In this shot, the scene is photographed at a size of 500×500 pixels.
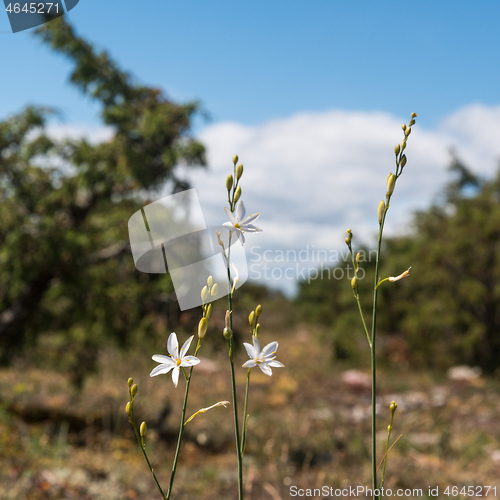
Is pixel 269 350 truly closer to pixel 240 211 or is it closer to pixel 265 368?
pixel 265 368

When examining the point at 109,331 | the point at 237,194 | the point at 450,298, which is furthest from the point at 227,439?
the point at 450,298

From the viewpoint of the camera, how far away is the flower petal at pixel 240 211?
74cm

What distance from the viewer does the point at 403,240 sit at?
14883 millimetres

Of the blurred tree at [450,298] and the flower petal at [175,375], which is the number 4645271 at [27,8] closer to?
the flower petal at [175,375]

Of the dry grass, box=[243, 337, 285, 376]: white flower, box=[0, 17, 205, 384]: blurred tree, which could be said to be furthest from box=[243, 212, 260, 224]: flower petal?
box=[0, 17, 205, 384]: blurred tree

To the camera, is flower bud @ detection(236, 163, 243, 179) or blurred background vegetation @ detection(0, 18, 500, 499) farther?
blurred background vegetation @ detection(0, 18, 500, 499)

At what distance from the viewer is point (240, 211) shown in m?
0.74

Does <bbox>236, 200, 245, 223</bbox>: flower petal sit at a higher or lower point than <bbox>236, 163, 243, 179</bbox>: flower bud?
lower

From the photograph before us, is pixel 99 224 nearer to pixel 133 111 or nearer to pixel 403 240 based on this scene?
pixel 133 111

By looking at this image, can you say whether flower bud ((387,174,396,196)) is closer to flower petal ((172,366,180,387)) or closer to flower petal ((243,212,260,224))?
flower petal ((243,212,260,224))

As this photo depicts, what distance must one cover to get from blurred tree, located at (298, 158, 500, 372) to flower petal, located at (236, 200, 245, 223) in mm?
11168

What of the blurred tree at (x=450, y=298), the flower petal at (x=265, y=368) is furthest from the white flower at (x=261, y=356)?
the blurred tree at (x=450, y=298)

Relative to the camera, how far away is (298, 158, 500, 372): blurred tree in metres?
11.1

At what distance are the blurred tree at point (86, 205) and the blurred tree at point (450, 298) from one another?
805 cm
